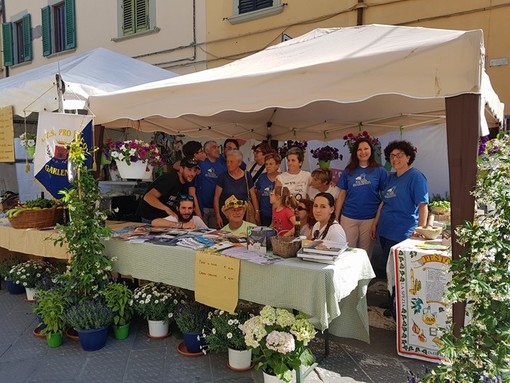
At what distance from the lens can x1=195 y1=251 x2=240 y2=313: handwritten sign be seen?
2.75 meters

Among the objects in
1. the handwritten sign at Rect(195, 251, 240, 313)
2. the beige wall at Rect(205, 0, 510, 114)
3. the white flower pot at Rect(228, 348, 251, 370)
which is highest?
the beige wall at Rect(205, 0, 510, 114)

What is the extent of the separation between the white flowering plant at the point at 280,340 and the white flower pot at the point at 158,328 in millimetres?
1084

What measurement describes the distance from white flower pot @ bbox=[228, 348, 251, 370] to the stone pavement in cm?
5

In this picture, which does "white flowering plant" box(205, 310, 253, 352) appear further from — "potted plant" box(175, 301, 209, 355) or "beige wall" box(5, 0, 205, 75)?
"beige wall" box(5, 0, 205, 75)

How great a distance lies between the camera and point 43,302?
128 inches

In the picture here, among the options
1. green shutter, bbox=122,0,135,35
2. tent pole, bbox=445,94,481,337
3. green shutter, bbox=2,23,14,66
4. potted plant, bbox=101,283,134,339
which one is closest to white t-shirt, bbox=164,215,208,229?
potted plant, bbox=101,283,134,339

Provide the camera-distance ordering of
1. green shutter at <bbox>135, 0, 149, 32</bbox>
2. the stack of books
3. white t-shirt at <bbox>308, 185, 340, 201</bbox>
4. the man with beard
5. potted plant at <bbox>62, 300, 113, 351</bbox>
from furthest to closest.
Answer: green shutter at <bbox>135, 0, 149, 32</bbox>
white t-shirt at <bbox>308, 185, 340, 201</bbox>
the man with beard
potted plant at <bbox>62, 300, 113, 351</bbox>
the stack of books

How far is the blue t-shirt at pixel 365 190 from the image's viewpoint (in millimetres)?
4031

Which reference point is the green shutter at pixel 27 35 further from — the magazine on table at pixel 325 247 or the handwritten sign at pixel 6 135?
the magazine on table at pixel 325 247

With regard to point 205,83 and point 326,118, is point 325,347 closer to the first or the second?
point 205,83

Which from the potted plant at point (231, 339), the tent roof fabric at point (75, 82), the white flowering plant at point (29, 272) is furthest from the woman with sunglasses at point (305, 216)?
the white flowering plant at point (29, 272)

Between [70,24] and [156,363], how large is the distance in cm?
980

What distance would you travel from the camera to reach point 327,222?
10.3 ft

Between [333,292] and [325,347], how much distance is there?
894 mm
